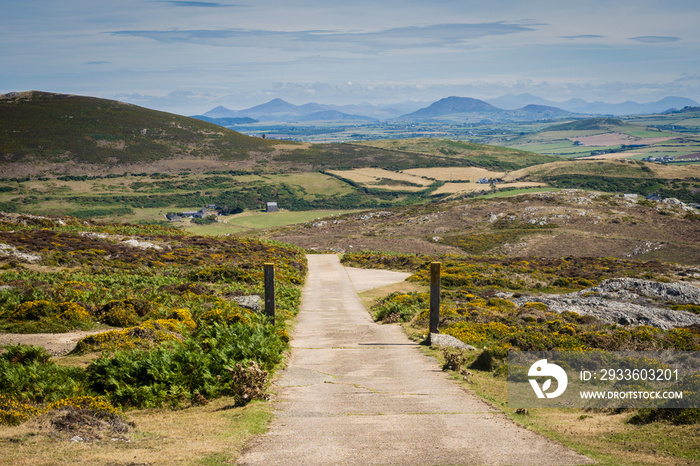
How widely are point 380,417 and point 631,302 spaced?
2087 centimetres

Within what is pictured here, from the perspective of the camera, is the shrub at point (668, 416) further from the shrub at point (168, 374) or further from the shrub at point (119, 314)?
the shrub at point (119, 314)

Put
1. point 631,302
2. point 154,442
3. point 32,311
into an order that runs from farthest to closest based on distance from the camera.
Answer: point 631,302
point 32,311
point 154,442

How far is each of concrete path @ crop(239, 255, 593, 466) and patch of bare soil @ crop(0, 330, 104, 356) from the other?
5813 mm

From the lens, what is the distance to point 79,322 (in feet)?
49.8

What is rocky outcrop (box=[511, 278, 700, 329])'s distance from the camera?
2066 centimetres

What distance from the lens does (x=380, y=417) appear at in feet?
30.2

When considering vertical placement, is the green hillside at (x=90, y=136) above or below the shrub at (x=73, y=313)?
above

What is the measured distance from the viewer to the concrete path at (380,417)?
7.26 m

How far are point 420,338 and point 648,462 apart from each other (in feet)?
32.3

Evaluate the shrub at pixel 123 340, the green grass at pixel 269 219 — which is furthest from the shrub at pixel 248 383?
the green grass at pixel 269 219

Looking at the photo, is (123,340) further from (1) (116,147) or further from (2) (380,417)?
(1) (116,147)

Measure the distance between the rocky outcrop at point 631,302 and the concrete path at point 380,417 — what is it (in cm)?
1036

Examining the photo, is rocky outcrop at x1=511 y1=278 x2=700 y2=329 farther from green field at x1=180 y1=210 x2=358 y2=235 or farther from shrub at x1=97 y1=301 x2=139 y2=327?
green field at x1=180 y1=210 x2=358 y2=235

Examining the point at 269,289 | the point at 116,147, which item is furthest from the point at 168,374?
the point at 116,147
